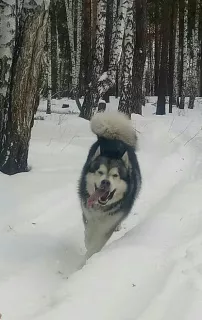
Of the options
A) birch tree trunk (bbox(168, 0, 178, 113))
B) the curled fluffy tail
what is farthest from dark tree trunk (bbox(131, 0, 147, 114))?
the curled fluffy tail

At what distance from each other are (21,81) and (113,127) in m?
1.85

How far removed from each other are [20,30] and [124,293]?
393 cm

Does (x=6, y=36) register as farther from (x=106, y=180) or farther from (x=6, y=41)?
(x=106, y=180)

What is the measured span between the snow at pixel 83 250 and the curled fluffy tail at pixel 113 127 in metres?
0.97

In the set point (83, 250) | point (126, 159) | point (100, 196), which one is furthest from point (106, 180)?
point (83, 250)

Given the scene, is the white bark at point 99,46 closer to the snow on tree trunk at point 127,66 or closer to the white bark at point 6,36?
the snow on tree trunk at point 127,66

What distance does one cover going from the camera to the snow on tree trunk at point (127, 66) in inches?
504

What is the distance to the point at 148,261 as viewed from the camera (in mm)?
3955

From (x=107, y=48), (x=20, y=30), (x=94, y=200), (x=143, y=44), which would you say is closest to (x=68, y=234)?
(x=94, y=200)

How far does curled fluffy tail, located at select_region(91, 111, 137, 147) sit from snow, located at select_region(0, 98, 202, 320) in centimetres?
97

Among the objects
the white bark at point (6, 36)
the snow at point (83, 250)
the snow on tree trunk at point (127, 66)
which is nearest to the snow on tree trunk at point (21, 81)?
the white bark at point (6, 36)

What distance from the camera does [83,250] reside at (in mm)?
4871

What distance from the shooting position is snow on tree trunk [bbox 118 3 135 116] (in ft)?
42.0

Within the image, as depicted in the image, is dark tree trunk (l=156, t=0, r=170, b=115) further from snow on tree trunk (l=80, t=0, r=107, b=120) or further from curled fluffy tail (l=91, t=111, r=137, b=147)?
curled fluffy tail (l=91, t=111, r=137, b=147)
